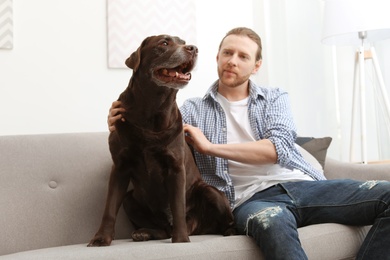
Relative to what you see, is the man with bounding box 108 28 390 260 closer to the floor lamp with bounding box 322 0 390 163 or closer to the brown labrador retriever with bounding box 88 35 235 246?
the brown labrador retriever with bounding box 88 35 235 246

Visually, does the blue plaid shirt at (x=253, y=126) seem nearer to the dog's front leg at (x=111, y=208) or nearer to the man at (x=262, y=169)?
the man at (x=262, y=169)

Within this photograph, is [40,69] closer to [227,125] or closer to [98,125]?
[98,125]

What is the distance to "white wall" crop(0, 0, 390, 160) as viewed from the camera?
3354mm

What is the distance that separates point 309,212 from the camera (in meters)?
2.03

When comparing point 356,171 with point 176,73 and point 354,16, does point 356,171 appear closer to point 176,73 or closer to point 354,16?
point 354,16

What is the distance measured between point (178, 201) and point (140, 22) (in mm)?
2082

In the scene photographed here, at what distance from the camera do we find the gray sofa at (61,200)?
1.95m

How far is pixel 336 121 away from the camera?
382 centimetres

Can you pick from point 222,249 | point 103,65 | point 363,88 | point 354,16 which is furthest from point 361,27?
point 222,249

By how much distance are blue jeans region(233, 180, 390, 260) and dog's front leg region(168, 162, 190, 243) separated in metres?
0.23

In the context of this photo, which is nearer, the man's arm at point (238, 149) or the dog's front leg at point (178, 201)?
the dog's front leg at point (178, 201)

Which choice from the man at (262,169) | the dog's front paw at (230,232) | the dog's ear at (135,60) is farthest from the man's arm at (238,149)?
the dog's ear at (135,60)

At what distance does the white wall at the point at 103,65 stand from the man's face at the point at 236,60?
136 centimetres

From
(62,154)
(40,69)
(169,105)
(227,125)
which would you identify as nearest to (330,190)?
(227,125)
